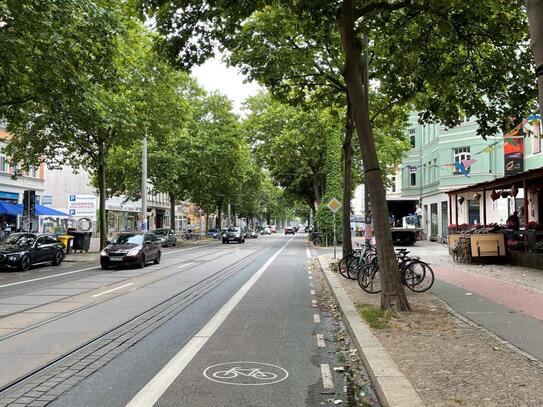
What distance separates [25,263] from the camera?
2066 cm

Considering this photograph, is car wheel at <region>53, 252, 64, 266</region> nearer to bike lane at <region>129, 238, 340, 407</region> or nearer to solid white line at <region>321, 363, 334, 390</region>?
bike lane at <region>129, 238, 340, 407</region>

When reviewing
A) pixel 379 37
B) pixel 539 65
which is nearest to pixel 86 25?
pixel 379 37

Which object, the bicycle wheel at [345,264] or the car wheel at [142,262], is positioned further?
the car wheel at [142,262]

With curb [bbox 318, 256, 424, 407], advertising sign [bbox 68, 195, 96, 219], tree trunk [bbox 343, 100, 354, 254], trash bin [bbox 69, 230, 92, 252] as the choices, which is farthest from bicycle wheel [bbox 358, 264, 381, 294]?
advertising sign [bbox 68, 195, 96, 219]

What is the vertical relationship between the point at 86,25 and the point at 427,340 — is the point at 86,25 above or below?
above

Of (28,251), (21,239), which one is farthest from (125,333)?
(21,239)

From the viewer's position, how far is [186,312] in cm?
1034

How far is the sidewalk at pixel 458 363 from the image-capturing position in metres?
4.78

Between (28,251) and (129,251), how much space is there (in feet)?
13.2

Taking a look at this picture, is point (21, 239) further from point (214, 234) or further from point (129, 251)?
point (214, 234)

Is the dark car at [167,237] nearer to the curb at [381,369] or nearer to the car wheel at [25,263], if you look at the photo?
the car wheel at [25,263]

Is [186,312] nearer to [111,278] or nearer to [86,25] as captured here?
[111,278]

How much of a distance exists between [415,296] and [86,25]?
12.2 metres

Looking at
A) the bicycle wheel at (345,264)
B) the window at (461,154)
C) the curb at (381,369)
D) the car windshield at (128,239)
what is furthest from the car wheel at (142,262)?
the window at (461,154)
